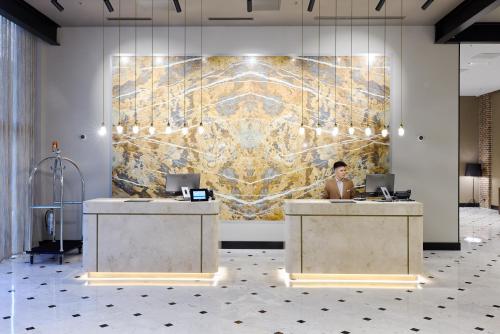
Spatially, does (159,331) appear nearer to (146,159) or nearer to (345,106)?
(146,159)

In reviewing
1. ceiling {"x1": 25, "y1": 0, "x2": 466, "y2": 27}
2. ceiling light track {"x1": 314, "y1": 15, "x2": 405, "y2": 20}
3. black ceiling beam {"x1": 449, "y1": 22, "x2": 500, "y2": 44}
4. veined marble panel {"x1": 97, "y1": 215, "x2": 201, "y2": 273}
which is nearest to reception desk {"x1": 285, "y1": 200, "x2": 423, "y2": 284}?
veined marble panel {"x1": 97, "y1": 215, "x2": 201, "y2": 273}

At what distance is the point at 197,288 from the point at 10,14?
5447mm

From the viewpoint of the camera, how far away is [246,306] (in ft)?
19.1

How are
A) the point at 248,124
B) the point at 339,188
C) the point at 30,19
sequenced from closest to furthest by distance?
the point at 339,188, the point at 30,19, the point at 248,124

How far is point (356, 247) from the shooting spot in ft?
22.6

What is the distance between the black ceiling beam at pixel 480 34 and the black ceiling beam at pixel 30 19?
7975 millimetres

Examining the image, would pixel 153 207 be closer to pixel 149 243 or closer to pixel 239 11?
pixel 149 243

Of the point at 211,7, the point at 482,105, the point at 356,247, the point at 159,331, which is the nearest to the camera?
the point at 159,331

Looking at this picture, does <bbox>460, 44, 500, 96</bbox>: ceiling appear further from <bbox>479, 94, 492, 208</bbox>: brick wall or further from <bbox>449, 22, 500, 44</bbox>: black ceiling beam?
<bbox>449, 22, 500, 44</bbox>: black ceiling beam

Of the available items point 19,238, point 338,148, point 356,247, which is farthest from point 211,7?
point 19,238

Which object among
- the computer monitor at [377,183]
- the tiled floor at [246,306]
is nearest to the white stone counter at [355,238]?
the tiled floor at [246,306]

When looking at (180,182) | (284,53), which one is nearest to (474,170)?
(284,53)

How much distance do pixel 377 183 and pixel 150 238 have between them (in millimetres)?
3776

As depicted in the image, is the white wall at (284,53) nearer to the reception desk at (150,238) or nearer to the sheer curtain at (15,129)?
the sheer curtain at (15,129)
